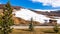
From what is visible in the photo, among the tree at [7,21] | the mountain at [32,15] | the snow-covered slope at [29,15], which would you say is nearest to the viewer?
the tree at [7,21]

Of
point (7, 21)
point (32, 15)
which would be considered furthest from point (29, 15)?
point (7, 21)

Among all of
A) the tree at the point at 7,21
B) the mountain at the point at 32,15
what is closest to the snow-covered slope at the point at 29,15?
the mountain at the point at 32,15

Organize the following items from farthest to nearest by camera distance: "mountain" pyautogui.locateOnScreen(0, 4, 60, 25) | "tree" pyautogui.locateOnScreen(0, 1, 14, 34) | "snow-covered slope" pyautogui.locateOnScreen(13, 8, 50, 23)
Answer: "snow-covered slope" pyautogui.locateOnScreen(13, 8, 50, 23)
"mountain" pyautogui.locateOnScreen(0, 4, 60, 25)
"tree" pyautogui.locateOnScreen(0, 1, 14, 34)

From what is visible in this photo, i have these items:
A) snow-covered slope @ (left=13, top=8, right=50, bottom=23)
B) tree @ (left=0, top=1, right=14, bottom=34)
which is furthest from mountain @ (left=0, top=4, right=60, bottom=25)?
tree @ (left=0, top=1, right=14, bottom=34)

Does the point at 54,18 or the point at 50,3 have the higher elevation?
the point at 50,3

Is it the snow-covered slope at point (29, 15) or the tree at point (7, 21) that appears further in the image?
the snow-covered slope at point (29, 15)

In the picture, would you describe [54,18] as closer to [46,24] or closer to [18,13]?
[46,24]

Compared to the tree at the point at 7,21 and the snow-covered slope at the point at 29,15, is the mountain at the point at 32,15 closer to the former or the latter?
the snow-covered slope at the point at 29,15

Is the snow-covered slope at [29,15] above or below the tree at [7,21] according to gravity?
above

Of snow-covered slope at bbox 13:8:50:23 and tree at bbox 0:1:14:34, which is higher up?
snow-covered slope at bbox 13:8:50:23

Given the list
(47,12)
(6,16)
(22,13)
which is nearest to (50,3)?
(47,12)

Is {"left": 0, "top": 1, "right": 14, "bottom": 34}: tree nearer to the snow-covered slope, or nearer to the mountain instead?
the mountain

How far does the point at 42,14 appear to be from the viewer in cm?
4156

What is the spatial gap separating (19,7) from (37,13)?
11.5 ft
